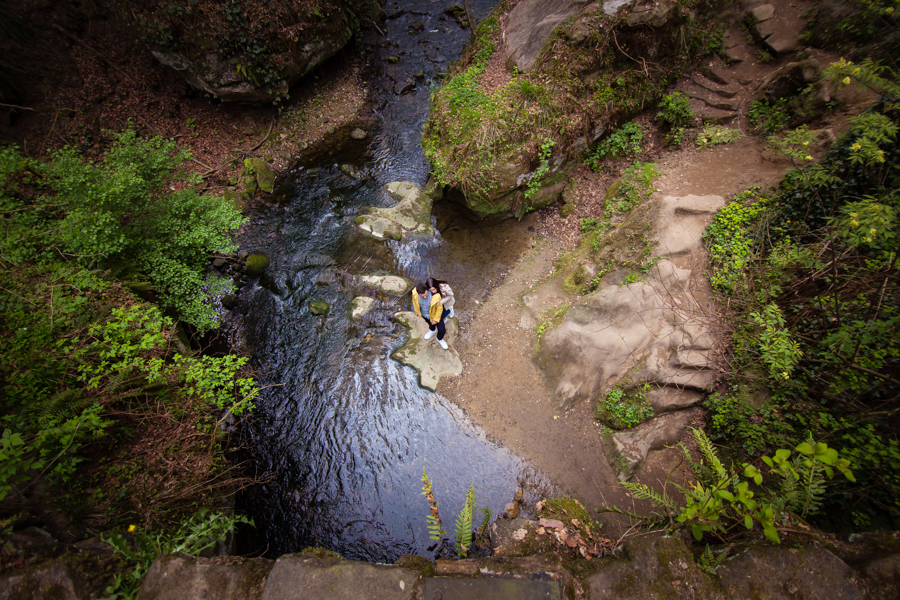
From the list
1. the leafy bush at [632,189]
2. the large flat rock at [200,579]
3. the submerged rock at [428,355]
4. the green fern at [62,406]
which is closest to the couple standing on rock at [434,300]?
the submerged rock at [428,355]

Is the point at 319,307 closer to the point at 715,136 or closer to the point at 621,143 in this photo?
the point at 621,143

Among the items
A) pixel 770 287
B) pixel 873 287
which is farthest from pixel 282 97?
pixel 873 287

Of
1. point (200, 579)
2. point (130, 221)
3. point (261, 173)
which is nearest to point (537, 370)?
point (200, 579)

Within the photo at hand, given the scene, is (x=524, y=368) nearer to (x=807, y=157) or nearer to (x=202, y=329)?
(x=807, y=157)

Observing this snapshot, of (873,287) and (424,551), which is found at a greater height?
(873,287)

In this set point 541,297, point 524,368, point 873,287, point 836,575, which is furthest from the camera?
point 541,297

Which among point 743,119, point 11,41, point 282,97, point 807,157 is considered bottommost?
point 807,157

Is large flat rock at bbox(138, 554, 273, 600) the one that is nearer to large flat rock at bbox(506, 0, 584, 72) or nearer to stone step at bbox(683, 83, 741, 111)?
large flat rock at bbox(506, 0, 584, 72)

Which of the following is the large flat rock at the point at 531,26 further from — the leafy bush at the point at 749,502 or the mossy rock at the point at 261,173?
the leafy bush at the point at 749,502
